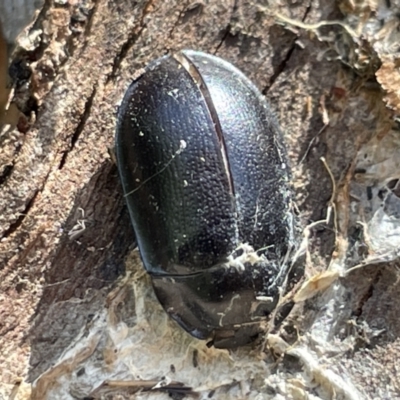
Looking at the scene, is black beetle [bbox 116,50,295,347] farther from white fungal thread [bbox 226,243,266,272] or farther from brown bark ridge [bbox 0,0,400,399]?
brown bark ridge [bbox 0,0,400,399]

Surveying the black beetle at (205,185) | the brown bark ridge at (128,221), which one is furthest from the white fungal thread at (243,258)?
the brown bark ridge at (128,221)

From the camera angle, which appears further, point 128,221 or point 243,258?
point 128,221

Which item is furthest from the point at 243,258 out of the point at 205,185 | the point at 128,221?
the point at 128,221

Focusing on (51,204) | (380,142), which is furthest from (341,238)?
(51,204)

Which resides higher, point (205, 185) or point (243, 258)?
point (205, 185)

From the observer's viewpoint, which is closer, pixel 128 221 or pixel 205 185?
pixel 205 185

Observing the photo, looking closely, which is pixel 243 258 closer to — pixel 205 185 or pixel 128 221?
pixel 205 185
